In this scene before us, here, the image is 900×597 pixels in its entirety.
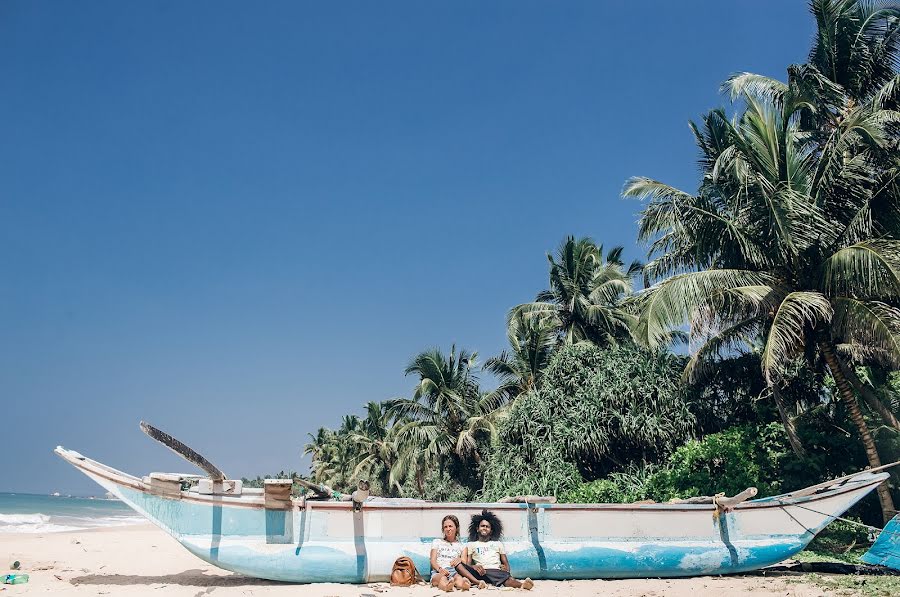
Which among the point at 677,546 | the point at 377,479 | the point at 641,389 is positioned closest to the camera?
the point at 677,546

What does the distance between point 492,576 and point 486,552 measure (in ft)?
1.14

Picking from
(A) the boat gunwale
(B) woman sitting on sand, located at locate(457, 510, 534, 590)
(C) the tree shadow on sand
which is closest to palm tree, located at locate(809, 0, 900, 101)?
(A) the boat gunwale

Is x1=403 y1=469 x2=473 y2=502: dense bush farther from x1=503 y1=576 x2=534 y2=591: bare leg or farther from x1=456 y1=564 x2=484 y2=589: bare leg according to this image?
x1=456 y1=564 x2=484 y2=589: bare leg

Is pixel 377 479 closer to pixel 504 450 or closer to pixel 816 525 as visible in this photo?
pixel 504 450

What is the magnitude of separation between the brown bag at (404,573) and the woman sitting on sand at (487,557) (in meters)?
0.68

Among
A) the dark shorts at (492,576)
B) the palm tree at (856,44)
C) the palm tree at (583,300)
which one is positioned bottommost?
the dark shorts at (492,576)

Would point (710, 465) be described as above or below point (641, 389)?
below

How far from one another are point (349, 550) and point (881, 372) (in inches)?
486

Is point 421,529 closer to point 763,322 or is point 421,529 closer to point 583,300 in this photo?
point 763,322

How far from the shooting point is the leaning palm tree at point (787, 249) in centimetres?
1069

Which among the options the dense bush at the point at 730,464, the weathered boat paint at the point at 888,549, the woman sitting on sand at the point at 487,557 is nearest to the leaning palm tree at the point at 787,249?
the dense bush at the point at 730,464

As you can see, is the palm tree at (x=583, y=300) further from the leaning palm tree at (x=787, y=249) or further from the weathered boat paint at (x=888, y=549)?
the weathered boat paint at (x=888, y=549)

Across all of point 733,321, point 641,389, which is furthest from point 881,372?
point 641,389

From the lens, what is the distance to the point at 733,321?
42.1ft
